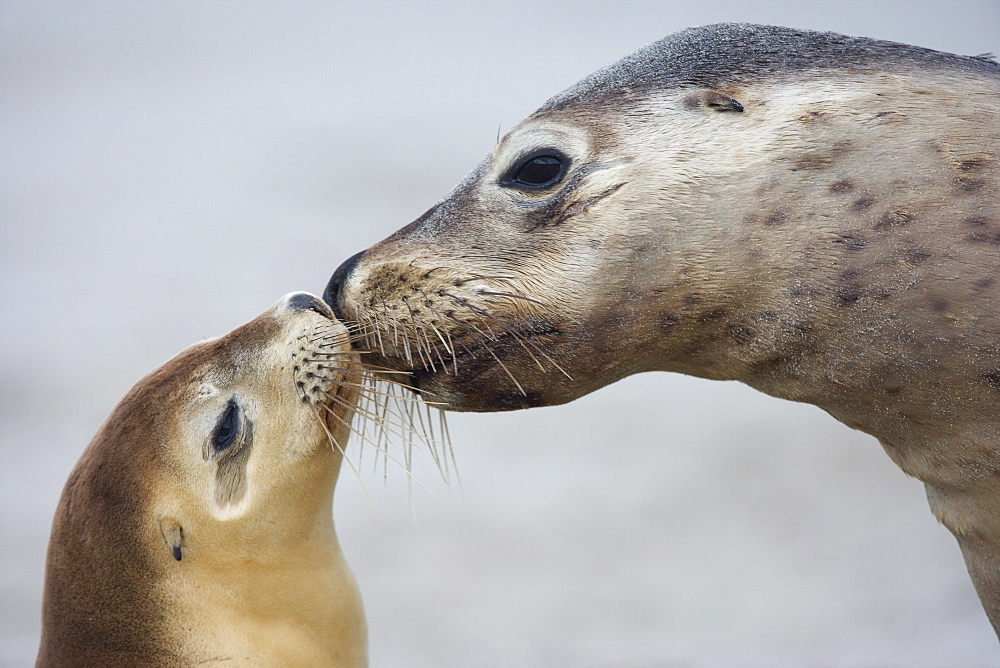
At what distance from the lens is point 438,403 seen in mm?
1328

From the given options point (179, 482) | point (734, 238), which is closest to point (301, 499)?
point (179, 482)

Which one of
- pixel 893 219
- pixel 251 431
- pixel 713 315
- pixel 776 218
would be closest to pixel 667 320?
pixel 713 315

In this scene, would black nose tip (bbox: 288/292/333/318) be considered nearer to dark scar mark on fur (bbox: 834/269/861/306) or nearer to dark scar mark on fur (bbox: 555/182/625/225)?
dark scar mark on fur (bbox: 555/182/625/225)

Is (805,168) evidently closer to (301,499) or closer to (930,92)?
(930,92)

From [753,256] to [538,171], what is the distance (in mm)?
316

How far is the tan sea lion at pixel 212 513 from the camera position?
1524mm

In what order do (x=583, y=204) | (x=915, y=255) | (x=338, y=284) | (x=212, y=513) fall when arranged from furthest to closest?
(x=212, y=513)
(x=338, y=284)
(x=583, y=204)
(x=915, y=255)

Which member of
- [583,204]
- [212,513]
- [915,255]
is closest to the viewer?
[915,255]

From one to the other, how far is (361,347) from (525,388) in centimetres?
27

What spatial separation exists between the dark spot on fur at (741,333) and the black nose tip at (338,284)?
20.7 inches

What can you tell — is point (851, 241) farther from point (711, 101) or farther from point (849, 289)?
point (711, 101)

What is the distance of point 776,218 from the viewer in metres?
1.17

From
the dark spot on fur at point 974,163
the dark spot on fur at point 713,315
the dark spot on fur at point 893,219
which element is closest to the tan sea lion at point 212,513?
the dark spot on fur at point 713,315

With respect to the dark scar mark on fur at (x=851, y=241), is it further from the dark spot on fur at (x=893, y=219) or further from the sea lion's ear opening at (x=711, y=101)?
the sea lion's ear opening at (x=711, y=101)
